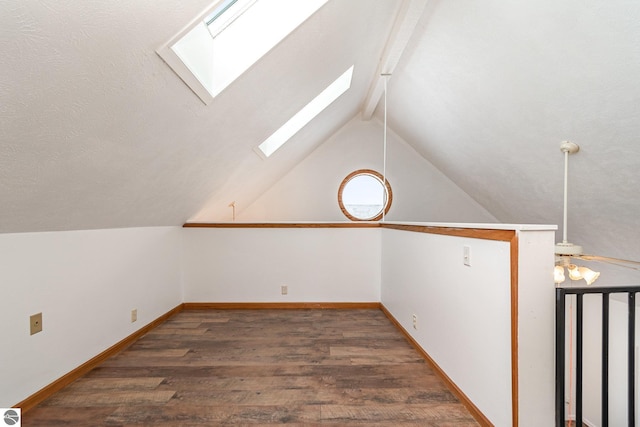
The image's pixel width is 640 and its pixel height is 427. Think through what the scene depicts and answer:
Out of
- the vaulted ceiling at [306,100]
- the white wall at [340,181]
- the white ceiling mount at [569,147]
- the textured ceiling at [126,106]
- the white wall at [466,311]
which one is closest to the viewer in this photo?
the textured ceiling at [126,106]

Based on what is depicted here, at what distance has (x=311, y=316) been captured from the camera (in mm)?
3484

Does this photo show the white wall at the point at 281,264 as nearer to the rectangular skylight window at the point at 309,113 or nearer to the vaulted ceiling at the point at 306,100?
the vaulted ceiling at the point at 306,100

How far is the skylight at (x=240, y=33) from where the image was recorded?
1.85 m

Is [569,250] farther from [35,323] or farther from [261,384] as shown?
[35,323]

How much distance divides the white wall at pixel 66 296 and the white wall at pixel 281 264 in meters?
Result: 0.69

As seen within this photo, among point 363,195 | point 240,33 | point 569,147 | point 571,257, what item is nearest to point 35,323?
point 240,33

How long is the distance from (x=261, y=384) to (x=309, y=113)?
2836mm

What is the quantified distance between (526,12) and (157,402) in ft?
10.1

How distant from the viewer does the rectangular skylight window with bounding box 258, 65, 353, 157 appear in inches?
145

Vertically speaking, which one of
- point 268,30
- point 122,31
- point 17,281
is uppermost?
point 268,30

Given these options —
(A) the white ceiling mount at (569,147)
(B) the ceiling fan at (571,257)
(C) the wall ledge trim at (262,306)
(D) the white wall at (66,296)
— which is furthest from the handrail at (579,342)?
(D) the white wall at (66,296)

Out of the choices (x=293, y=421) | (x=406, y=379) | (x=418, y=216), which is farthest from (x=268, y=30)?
(x=418, y=216)

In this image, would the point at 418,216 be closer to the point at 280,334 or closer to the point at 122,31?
the point at 280,334

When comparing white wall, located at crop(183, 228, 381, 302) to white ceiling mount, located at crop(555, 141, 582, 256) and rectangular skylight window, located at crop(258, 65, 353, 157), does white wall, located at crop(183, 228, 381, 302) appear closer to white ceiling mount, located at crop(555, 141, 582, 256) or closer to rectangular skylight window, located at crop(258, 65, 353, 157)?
rectangular skylight window, located at crop(258, 65, 353, 157)
